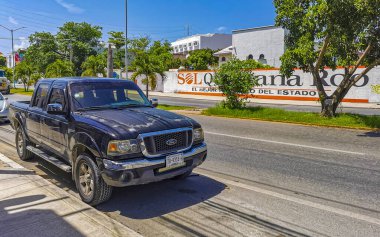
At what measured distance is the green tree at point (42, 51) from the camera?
78562 mm

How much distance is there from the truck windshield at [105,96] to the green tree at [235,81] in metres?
11.4

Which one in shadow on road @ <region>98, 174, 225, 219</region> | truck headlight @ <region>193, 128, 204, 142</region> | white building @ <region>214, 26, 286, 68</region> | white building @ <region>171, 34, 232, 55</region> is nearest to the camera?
shadow on road @ <region>98, 174, 225, 219</region>

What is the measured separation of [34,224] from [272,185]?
3.86 meters

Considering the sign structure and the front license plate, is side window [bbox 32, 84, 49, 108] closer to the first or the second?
the front license plate

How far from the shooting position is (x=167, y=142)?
4.98 m

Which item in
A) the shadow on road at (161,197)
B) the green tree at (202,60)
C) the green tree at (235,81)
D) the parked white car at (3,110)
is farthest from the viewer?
the green tree at (202,60)

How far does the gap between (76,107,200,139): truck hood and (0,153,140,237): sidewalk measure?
3.77 ft

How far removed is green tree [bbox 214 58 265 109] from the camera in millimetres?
17547

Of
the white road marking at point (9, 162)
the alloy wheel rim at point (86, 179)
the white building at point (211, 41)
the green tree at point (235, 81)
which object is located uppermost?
the white building at point (211, 41)

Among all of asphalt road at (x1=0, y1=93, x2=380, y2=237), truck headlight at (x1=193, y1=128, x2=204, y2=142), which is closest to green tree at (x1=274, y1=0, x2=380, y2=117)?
asphalt road at (x1=0, y1=93, x2=380, y2=237)

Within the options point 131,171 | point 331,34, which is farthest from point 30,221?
point 331,34

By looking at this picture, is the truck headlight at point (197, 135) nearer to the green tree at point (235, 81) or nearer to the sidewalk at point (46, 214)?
the sidewalk at point (46, 214)

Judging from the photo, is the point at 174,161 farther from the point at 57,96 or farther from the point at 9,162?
the point at 9,162

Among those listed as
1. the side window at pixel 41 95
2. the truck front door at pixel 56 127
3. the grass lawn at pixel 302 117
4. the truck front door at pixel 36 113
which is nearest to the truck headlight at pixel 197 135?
the truck front door at pixel 56 127
